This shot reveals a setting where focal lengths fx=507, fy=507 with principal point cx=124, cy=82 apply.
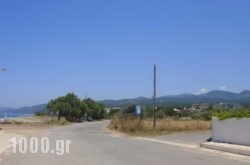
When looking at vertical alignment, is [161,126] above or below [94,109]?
below

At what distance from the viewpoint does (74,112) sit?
12506 centimetres

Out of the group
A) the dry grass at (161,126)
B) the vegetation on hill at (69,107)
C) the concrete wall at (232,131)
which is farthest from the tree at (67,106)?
the concrete wall at (232,131)

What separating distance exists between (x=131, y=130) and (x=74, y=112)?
72.9 meters

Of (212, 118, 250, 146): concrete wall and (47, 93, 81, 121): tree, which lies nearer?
(212, 118, 250, 146): concrete wall

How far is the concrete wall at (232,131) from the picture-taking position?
24953 mm

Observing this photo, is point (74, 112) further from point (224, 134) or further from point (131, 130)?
point (224, 134)

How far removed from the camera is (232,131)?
26703 mm

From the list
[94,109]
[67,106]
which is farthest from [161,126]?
[94,109]

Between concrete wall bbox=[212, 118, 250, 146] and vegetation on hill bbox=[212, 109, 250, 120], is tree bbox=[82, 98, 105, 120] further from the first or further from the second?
vegetation on hill bbox=[212, 109, 250, 120]

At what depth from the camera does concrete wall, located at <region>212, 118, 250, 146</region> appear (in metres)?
25.0

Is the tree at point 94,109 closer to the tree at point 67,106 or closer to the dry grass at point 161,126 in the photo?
the tree at point 67,106

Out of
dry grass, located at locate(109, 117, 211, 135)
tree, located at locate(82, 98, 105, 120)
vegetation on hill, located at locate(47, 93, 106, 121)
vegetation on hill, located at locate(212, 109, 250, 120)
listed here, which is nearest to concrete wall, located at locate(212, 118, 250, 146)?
vegetation on hill, located at locate(212, 109, 250, 120)

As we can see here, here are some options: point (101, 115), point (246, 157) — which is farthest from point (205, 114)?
point (101, 115)

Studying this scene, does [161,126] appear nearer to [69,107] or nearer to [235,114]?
[235,114]
